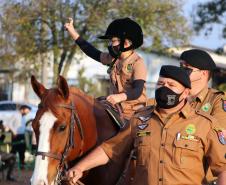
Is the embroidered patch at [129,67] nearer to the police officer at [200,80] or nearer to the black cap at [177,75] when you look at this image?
the police officer at [200,80]

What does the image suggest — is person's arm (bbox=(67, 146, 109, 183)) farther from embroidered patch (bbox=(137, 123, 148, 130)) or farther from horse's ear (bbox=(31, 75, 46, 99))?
horse's ear (bbox=(31, 75, 46, 99))

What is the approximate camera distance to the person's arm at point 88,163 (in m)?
4.80

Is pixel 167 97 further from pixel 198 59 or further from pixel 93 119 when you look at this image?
pixel 198 59

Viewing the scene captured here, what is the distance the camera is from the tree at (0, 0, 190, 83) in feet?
75.9

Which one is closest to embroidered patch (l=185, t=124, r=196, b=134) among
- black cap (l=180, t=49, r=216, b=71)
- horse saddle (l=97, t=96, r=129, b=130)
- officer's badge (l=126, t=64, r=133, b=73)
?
Answer: horse saddle (l=97, t=96, r=129, b=130)

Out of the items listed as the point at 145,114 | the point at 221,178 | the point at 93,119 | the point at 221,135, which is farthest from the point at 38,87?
the point at 221,178

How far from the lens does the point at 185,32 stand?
83.4 feet

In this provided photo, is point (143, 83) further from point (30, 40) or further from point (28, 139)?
point (30, 40)

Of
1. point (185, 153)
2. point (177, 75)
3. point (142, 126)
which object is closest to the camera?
point (185, 153)

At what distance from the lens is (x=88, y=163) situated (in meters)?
4.91

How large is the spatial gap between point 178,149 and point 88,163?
75cm

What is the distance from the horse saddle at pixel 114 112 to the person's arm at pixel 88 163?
752 mm

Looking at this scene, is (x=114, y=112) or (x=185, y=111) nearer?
(x=185, y=111)

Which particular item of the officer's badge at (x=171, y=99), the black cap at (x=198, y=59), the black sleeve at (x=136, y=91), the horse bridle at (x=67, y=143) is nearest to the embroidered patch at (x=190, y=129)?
the officer's badge at (x=171, y=99)
